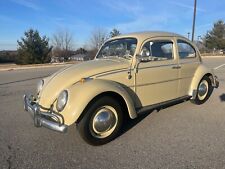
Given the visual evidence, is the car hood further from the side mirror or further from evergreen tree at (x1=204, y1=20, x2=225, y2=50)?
evergreen tree at (x1=204, y1=20, x2=225, y2=50)

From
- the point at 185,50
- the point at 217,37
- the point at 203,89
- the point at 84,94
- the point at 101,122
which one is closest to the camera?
the point at 84,94

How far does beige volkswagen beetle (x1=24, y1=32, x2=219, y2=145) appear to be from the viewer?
4.37 meters

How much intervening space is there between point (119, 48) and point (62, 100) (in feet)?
6.64

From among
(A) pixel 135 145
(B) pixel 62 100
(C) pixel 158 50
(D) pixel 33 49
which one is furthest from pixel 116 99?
(D) pixel 33 49

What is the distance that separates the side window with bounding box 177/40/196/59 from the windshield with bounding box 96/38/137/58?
4.22ft

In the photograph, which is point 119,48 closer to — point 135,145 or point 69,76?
point 69,76

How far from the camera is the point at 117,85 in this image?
480cm

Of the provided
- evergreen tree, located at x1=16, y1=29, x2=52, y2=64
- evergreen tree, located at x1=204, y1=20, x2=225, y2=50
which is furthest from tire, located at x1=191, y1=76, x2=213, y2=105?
evergreen tree, located at x1=204, y1=20, x2=225, y2=50

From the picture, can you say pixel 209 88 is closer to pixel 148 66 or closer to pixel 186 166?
pixel 148 66

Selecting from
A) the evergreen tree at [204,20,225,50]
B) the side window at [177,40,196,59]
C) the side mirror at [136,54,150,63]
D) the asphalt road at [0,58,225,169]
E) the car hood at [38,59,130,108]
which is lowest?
the asphalt road at [0,58,225,169]

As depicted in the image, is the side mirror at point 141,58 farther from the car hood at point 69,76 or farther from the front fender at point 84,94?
the front fender at point 84,94

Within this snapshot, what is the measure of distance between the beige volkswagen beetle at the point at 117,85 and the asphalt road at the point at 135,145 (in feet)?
1.11

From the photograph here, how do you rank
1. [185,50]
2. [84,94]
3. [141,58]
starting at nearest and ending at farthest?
1. [84,94]
2. [141,58]
3. [185,50]

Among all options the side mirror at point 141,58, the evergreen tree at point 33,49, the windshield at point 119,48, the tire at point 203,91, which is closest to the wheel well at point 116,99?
the side mirror at point 141,58
